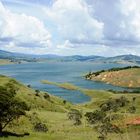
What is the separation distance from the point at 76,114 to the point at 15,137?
41.0 m

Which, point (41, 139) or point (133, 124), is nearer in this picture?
point (41, 139)

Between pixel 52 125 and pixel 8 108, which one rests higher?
pixel 8 108

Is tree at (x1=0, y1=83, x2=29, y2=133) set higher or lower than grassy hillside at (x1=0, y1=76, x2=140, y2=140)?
higher

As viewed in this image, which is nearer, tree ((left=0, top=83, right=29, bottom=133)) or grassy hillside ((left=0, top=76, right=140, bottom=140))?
tree ((left=0, top=83, right=29, bottom=133))

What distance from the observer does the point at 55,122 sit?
8719 centimetres

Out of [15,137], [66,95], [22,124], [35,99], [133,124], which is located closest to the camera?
[15,137]

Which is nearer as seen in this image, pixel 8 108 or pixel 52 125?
pixel 8 108

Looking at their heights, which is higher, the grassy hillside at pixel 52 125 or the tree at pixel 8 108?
the tree at pixel 8 108

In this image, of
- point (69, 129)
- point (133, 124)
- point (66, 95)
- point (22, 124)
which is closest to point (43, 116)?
point (22, 124)

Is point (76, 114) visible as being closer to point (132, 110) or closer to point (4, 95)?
point (132, 110)

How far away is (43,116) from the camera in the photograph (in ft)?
313

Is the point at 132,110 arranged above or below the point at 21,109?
below

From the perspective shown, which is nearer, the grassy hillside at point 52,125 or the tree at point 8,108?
the tree at point 8,108

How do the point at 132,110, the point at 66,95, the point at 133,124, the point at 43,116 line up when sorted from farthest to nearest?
→ 1. the point at 66,95
2. the point at 132,110
3. the point at 43,116
4. the point at 133,124
